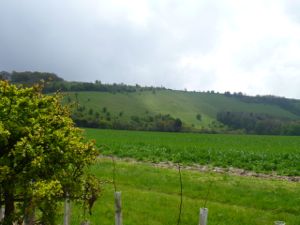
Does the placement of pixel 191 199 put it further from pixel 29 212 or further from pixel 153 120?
pixel 153 120

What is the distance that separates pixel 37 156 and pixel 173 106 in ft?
A: 512

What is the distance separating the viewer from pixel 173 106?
6353 inches

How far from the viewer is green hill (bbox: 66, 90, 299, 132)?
443ft

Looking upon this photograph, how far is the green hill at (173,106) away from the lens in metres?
135

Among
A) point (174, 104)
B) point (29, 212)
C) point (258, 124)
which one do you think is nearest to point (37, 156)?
point (29, 212)

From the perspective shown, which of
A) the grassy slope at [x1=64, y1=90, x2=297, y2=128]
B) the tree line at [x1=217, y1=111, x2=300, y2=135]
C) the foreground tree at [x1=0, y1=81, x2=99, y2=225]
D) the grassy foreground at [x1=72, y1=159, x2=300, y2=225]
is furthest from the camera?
the grassy slope at [x1=64, y1=90, x2=297, y2=128]

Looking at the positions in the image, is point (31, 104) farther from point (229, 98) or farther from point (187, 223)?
point (229, 98)

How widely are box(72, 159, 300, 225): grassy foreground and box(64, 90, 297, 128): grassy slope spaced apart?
365ft

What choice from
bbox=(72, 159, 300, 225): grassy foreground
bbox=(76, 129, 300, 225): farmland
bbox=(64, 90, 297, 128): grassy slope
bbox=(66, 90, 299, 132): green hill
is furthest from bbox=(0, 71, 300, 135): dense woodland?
bbox=(72, 159, 300, 225): grassy foreground

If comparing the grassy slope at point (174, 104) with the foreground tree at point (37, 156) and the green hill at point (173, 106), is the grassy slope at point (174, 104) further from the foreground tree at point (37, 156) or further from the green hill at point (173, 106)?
the foreground tree at point (37, 156)

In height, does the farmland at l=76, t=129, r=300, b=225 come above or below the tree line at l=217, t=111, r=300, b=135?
above

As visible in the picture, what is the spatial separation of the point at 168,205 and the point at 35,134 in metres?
9.28

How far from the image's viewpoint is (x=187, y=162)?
97.7 ft

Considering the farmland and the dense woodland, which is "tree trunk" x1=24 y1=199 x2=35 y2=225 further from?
the dense woodland
